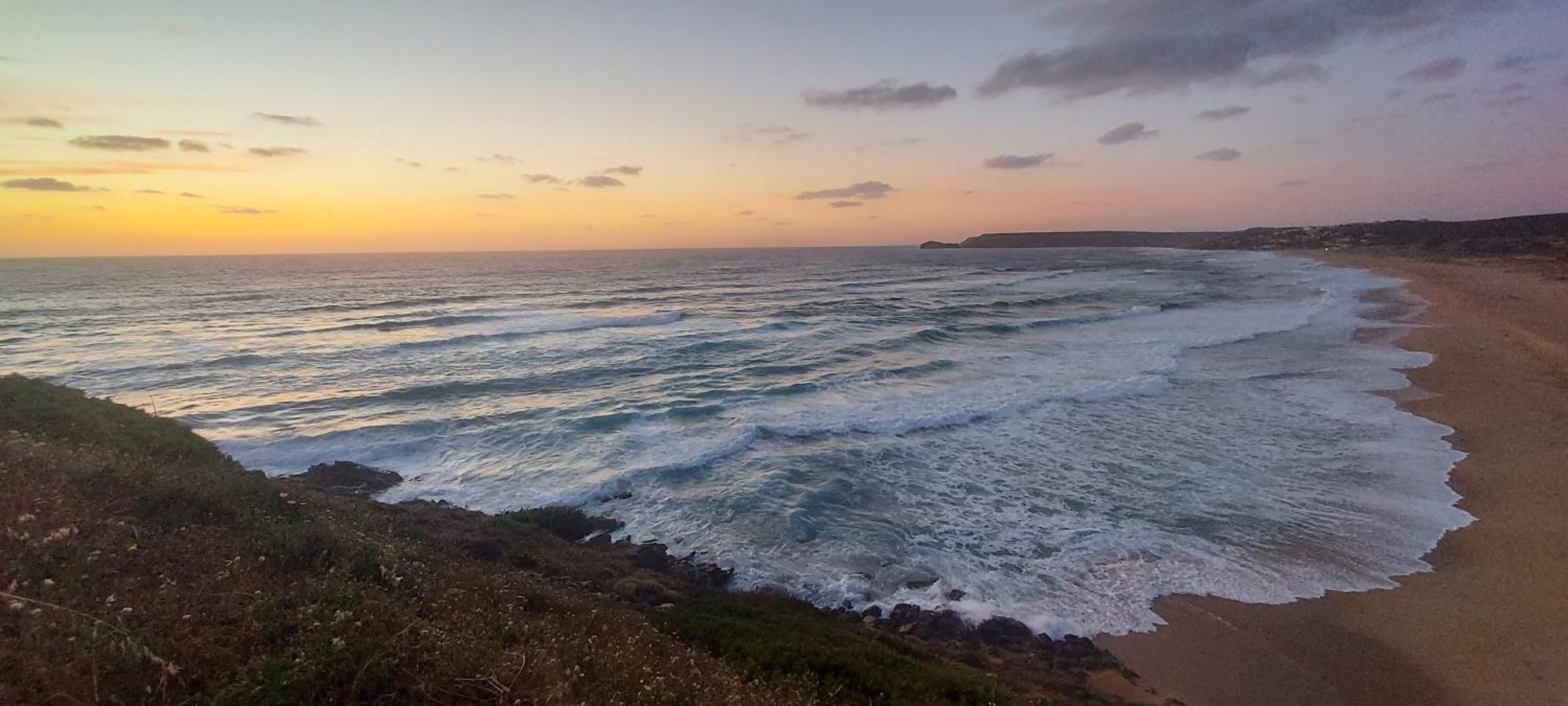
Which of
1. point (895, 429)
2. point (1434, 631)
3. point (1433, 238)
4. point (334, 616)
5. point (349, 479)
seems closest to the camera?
point (334, 616)

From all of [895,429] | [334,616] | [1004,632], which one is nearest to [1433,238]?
[895,429]

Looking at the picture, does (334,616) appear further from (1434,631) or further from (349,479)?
(1434,631)

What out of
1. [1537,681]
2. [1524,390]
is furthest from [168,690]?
[1524,390]

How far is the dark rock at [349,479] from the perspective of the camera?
46.5 feet

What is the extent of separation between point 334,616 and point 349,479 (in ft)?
36.1

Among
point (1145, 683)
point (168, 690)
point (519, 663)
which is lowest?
point (1145, 683)

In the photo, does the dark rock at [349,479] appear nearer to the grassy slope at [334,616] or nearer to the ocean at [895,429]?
the ocean at [895,429]

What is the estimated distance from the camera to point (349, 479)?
14727 mm

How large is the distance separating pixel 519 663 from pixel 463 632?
664 millimetres

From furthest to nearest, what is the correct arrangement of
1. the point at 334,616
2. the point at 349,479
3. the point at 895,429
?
the point at 895,429 < the point at 349,479 < the point at 334,616

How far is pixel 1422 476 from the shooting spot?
44.1ft

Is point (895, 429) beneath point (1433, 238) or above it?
beneath

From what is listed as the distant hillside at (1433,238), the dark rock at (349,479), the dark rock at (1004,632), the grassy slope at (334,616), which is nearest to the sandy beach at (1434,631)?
the dark rock at (1004,632)

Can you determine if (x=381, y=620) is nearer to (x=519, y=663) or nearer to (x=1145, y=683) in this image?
(x=519, y=663)
